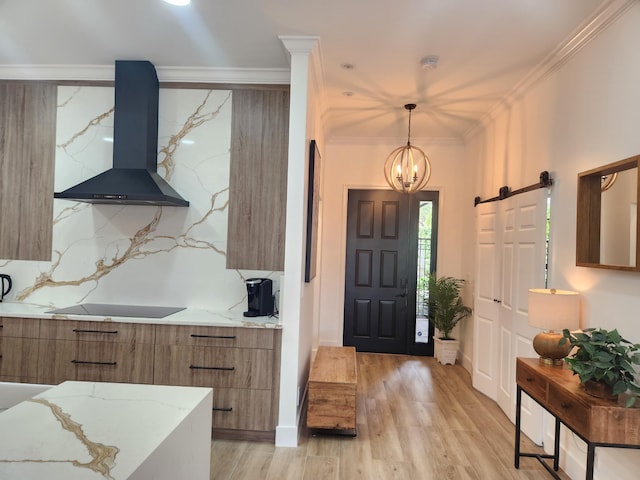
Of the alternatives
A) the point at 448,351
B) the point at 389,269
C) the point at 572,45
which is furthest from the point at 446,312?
the point at 572,45

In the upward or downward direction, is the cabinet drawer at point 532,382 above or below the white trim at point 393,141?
below

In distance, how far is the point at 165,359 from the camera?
287 centimetres

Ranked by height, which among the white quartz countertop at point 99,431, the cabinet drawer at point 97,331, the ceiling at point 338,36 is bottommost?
the cabinet drawer at point 97,331

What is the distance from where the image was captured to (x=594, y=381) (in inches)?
76.1

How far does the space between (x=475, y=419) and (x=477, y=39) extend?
2.97 metres

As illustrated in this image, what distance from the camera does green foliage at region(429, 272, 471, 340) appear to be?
4898 millimetres

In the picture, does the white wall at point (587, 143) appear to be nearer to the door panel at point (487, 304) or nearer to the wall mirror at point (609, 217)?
the wall mirror at point (609, 217)

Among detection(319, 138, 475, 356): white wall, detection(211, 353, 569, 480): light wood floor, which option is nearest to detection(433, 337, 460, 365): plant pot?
detection(319, 138, 475, 356): white wall

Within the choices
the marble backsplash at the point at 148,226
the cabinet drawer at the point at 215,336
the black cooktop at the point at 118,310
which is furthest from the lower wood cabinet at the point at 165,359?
the marble backsplash at the point at 148,226

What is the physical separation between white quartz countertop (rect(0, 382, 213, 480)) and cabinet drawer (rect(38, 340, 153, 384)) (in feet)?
5.18

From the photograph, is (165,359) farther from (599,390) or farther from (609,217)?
(609,217)

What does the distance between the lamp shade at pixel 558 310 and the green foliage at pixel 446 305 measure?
2.42 m

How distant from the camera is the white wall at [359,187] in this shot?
5273 millimetres

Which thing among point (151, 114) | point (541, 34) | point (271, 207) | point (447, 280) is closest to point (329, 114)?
point (271, 207)
